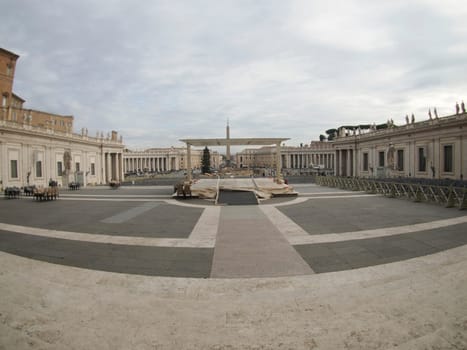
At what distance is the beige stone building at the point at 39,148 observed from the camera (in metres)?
28.8

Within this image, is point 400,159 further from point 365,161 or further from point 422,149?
point 365,161

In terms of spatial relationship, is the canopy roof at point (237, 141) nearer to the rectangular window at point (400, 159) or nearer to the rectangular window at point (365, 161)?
the rectangular window at point (400, 159)

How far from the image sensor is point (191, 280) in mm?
5645

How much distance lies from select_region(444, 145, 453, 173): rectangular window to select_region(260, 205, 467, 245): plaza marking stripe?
24.4 meters

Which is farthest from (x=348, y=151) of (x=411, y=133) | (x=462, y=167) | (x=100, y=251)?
(x=100, y=251)

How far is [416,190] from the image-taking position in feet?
59.1

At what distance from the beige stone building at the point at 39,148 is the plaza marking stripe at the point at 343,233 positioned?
32215 millimetres

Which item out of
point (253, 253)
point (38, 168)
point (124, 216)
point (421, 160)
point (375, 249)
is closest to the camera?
point (253, 253)

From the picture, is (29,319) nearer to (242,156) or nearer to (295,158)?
(295,158)

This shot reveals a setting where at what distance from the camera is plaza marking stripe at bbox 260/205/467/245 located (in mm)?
8602

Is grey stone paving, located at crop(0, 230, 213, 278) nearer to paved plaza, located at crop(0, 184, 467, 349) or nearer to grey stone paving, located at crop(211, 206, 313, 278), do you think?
paved plaza, located at crop(0, 184, 467, 349)

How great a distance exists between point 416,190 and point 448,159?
728 inches

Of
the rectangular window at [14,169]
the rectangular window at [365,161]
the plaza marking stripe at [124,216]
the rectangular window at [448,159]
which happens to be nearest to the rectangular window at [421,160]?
the rectangular window at [448,159]

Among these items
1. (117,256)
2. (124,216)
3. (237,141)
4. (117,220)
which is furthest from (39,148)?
(117,256)
